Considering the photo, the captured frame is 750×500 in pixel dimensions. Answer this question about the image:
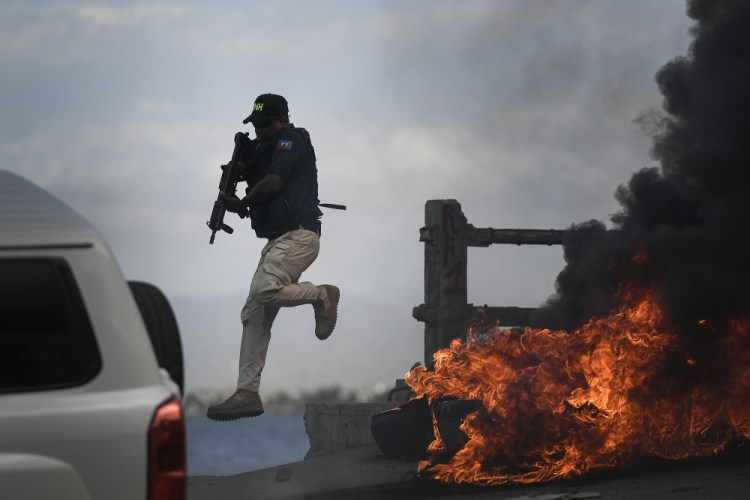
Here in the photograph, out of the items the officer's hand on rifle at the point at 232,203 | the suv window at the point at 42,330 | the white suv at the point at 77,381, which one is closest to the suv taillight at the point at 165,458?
the white suv at the point at 77,381

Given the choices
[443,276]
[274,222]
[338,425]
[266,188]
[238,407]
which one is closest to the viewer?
[238,407]

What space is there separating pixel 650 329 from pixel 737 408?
3.27ft

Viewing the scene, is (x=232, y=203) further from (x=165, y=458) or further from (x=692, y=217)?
(x=165, y=458)

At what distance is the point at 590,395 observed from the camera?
9.69 metres

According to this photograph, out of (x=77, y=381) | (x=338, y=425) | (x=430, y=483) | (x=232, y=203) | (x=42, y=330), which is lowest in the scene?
(x=430, y=483)

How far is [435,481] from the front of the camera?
31.0ft

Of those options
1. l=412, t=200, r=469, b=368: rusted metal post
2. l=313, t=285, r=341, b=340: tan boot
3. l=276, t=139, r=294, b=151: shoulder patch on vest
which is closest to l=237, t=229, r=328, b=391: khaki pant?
l=313, t=285, r=341, b=340: tan boot

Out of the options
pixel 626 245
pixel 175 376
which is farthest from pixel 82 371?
pixel 626 245

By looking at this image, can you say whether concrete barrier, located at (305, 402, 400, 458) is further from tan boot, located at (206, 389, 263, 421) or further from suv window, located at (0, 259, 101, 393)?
suv window, located at (0, 259, 101, 393)

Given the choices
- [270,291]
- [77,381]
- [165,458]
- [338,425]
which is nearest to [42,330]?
[77,381]

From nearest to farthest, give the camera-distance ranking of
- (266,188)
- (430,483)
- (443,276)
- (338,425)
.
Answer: (266,188) < (430,483) < (338,425) < (443,276)

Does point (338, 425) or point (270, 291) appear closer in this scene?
point (270, 291)

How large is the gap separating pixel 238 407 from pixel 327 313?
1.12 m

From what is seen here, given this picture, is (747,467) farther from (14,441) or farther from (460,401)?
(14,441)
